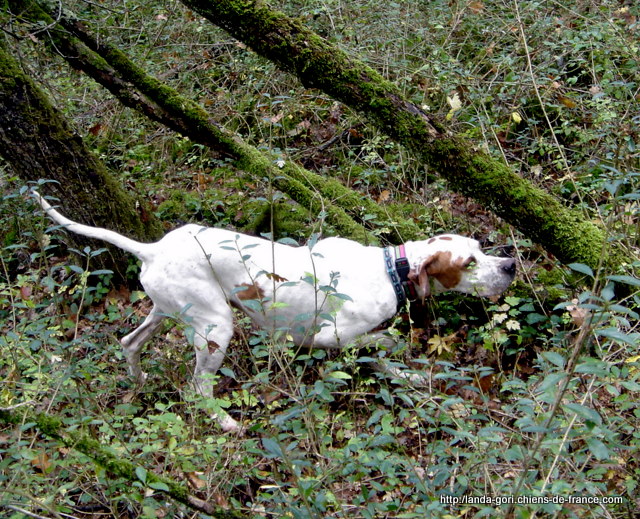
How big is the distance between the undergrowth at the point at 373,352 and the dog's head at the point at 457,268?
0.23m

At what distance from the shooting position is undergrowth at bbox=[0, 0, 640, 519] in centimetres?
297

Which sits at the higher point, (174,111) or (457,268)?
(457,268)

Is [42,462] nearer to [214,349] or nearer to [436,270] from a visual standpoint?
[214,349]

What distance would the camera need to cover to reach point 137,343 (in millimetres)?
4949

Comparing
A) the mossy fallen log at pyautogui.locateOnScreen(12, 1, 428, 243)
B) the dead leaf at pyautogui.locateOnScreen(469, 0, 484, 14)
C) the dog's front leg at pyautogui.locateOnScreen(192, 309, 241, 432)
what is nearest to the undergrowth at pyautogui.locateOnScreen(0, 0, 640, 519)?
the dead leaf at pyautogui.locateOnScreen(469, 0, 484, 14)

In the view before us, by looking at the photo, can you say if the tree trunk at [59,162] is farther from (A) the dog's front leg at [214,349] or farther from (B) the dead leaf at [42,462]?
(B) the dead leaf at [42,462]

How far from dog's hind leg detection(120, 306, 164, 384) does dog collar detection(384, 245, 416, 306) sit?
71.5 inches

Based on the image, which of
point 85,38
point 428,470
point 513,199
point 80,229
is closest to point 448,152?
point 513,199

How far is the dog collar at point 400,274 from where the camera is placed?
177 inches

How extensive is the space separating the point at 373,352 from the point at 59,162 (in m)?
3.30

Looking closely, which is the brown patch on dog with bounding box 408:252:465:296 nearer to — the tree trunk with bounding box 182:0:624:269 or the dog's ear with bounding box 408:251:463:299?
the dog's ear with bounding box 408:251:463:299

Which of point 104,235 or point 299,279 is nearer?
point 299,279

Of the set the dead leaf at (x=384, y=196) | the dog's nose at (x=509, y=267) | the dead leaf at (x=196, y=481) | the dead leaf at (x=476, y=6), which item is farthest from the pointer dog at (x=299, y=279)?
the dead leaf at (x=476, y=6)

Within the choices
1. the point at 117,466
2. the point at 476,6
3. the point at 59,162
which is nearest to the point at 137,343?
the point at 59,162
